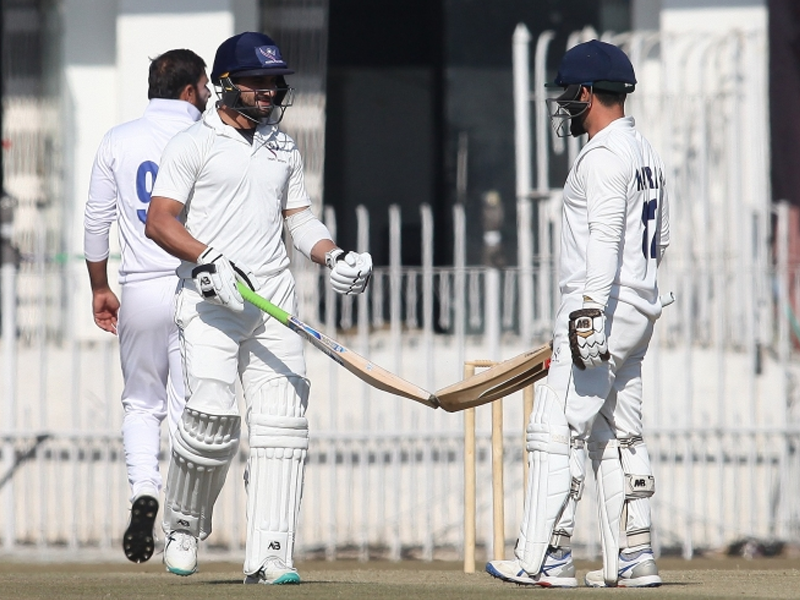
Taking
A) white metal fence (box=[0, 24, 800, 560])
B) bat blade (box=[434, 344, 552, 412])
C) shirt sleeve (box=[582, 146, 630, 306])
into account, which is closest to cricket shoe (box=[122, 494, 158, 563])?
bat blade (box=[434, 344, 552, 412])

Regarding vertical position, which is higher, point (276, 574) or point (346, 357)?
point (346, 357)

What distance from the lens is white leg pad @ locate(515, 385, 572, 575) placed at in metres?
5.36

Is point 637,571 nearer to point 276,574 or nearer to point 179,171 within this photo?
point 276,574

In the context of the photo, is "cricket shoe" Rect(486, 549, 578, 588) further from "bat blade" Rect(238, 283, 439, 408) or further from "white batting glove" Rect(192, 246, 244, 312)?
"white batting glove" Rect(192, 246, 244, 312)

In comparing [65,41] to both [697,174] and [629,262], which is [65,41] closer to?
[697,174]

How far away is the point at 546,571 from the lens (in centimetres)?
546

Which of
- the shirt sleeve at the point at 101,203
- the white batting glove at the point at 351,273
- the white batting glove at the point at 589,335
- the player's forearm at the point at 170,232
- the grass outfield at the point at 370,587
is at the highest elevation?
the shirt sleeve at the point at 101,203

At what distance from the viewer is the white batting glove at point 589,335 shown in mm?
5176

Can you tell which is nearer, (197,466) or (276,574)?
(276,574)

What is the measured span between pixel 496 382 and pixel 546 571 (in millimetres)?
695

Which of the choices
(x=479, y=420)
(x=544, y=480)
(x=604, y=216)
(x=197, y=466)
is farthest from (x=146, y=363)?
(x=479, y=420)

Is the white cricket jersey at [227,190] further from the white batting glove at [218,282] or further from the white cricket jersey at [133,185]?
the white cricket jersey at [133,185]

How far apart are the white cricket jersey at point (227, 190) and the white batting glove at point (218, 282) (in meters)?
0.20

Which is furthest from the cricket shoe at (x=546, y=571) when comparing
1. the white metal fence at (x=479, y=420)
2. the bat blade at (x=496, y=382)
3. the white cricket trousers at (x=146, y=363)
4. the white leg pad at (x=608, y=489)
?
the white metal fence at (x=479, y=420)
